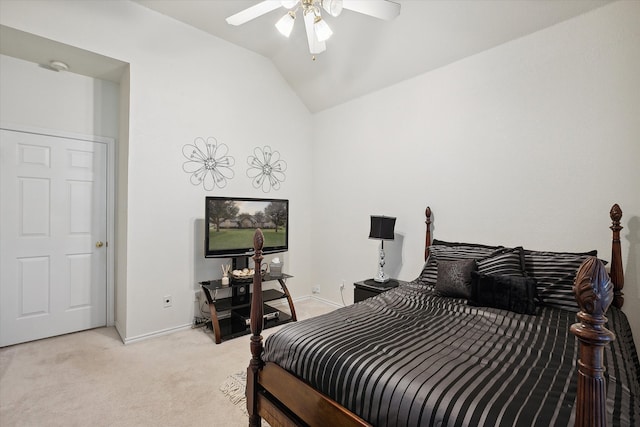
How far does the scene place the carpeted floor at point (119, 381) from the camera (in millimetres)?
1908

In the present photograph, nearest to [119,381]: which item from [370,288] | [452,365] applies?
[370,288]

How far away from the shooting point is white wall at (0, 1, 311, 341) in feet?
9.07

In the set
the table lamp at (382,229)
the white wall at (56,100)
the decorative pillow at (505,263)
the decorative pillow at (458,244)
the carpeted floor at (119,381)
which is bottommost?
the carpeted floor at (119,381)

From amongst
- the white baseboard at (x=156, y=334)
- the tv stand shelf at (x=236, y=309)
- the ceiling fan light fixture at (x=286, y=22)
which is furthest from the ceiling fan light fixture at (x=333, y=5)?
the white baseboard at (x=156, y=334)

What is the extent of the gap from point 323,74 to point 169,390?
12.0 feet

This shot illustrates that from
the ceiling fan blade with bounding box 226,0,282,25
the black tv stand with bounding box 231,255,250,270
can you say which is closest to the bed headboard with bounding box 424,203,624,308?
the ceiling fan blade with bounding box 226,0,282,25

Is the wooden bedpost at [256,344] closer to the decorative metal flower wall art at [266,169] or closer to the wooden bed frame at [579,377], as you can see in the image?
the wooden bed frame at [579,377]

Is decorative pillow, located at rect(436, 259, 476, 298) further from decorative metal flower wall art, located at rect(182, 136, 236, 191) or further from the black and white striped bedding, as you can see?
decorative metal flower wall art, located at rect(182, 136, 236, 191)

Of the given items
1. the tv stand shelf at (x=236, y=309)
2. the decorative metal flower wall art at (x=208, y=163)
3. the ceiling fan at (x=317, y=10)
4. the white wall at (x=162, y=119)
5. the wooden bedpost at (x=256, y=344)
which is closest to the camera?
the wooden bedpost at (x=256, y=344)

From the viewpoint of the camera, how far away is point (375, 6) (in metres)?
2.10

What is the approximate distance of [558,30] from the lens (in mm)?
2387

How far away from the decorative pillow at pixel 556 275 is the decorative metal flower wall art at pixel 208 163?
10.3 feet

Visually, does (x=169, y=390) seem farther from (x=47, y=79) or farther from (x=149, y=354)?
(x=47, y=79)

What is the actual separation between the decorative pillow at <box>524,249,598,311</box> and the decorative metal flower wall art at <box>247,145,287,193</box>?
2.98 m
